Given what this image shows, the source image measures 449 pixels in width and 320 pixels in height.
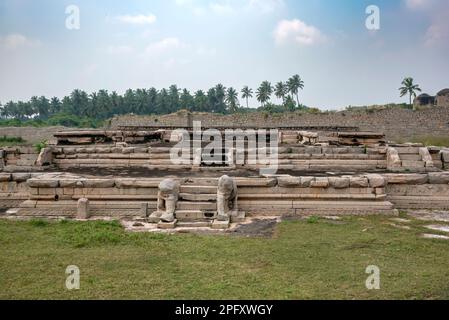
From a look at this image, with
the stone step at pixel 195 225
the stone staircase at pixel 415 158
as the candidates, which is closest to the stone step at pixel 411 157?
the stone staircase at pixel 415 158

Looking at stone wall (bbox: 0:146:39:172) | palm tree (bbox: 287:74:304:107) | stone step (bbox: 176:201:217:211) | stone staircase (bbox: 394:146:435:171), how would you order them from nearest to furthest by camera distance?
stone step (bbox: 176:201:217:211)
stone staircase (bbox: 394:146:435:171)
stone wall (bbox: 0:146:39:172)
palm tree (bbox: 287:74:304:107)

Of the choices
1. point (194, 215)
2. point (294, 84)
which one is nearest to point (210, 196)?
point (194, 215)

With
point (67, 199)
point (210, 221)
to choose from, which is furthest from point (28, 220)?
point (210, 221)

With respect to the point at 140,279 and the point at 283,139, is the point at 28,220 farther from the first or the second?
the point at 283,139

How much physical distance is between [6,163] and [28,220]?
5.11m

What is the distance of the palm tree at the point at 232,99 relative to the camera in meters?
65.6

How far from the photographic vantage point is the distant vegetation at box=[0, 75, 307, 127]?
63.4 metres

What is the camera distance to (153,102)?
7369 cm

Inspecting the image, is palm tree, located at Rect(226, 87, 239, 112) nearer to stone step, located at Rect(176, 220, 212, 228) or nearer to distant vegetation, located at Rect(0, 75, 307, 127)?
distant vegetation, located at Rect(0, 75, 307, 127)

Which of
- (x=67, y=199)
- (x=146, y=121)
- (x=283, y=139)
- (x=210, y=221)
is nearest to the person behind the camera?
(x=210, y=221)

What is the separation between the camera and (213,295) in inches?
181

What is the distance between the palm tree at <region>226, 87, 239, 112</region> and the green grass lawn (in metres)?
58.9

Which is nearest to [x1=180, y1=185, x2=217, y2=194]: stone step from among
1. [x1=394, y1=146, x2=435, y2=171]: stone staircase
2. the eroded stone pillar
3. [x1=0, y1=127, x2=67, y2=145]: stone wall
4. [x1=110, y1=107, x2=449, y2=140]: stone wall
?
the eroded stone pillar

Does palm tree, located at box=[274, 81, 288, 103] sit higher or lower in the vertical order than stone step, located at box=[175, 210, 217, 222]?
higher
